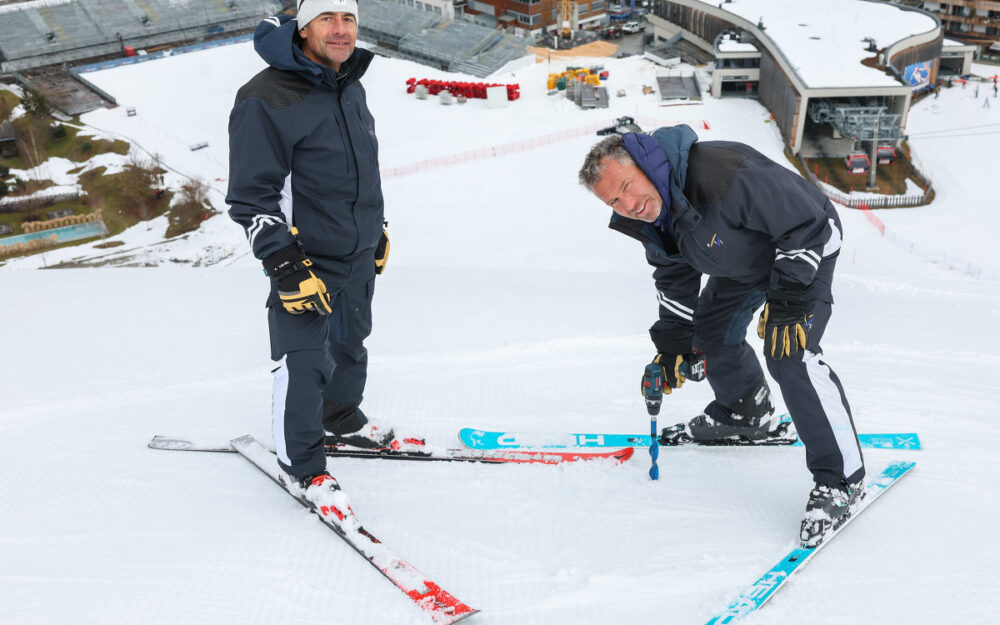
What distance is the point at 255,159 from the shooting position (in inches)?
105

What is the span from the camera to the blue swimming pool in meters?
18.7

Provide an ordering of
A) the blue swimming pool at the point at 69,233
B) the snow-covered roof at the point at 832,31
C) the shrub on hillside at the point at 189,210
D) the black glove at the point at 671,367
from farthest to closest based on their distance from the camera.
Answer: the snow-covered roof at the point at 832,31, the blue swimming pool at the point at 69,233, the shrub on hillside at the point at 189,210, the black glove at the point at 671,367

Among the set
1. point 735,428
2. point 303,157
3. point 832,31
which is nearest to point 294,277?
point 303,157

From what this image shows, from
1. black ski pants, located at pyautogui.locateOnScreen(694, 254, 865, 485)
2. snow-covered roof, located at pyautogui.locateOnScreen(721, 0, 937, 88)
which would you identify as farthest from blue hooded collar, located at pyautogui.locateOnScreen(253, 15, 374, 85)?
snow-covered roof, located at pyautogui.locateOnScreen(721, 0, 937, 88)

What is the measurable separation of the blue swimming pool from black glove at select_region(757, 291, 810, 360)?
64.1 ft

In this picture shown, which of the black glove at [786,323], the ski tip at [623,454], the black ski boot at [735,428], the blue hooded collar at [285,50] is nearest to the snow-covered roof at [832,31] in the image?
the black ski boot at [735,428]

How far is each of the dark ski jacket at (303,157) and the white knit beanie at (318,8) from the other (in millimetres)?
42

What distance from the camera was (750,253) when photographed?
2822 mm

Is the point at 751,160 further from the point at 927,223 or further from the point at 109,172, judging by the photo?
the point at 109,172

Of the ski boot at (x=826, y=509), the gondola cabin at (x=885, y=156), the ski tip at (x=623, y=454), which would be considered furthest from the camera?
the gondola cabin at (x=885, y=156)

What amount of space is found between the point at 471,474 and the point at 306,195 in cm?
143

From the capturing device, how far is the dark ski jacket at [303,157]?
2.68 metres

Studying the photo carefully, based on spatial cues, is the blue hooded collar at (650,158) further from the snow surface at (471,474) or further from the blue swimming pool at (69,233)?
the blue swimming pool at (69,233)

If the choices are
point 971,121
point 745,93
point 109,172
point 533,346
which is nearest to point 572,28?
point 745,93
